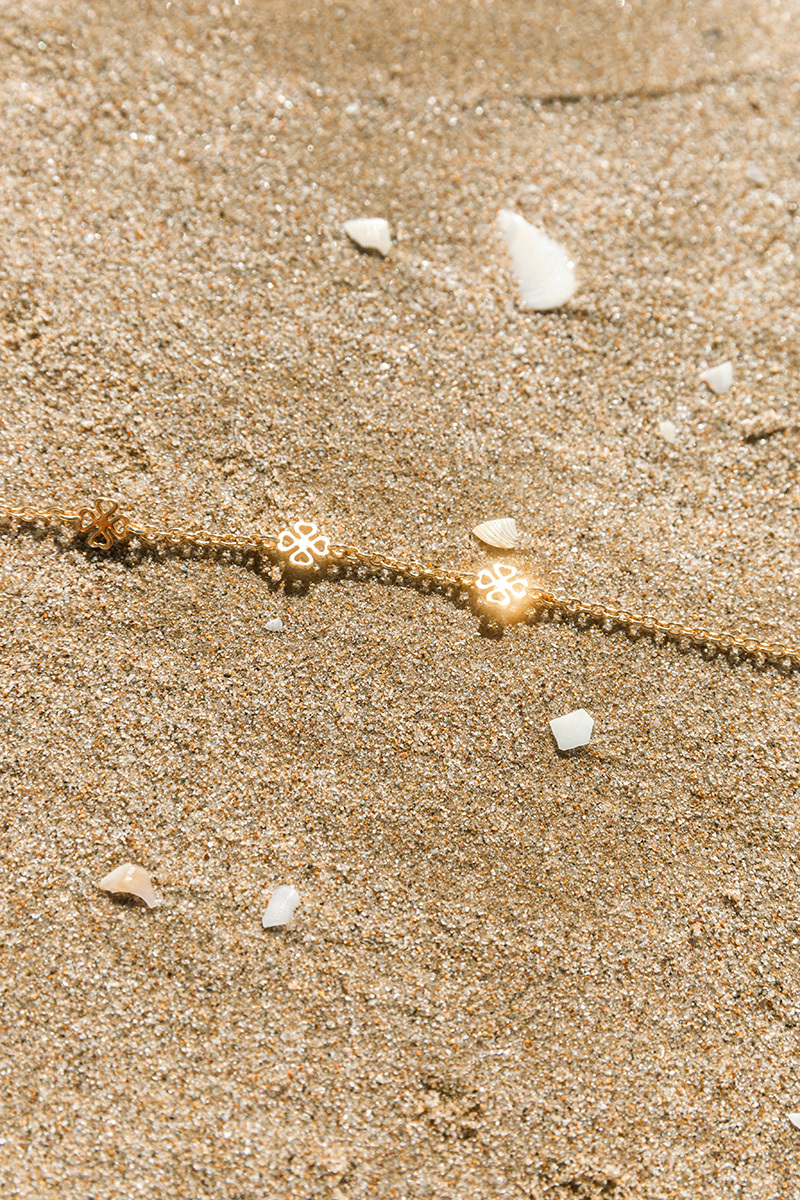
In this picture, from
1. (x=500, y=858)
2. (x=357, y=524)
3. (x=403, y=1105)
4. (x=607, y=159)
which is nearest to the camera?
(x=403, y=1105)

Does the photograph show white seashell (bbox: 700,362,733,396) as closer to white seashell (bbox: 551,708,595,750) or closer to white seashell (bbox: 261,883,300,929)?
white seashell (bbox: 551,708,595,750)

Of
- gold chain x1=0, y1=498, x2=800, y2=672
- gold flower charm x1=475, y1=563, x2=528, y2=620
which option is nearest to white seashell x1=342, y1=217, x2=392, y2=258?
gold chain x1=0, y1=498, x2=800, y2=672

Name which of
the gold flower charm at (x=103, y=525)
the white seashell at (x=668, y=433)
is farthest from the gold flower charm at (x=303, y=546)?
the white seashell at (x=668, y=433)

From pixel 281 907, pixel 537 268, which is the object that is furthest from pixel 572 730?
pixel 537 268

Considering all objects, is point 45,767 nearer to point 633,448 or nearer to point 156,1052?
point 156,1052

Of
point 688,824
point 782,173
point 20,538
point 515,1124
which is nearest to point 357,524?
point 20,538

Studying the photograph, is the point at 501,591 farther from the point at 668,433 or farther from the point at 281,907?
the point at 281,907

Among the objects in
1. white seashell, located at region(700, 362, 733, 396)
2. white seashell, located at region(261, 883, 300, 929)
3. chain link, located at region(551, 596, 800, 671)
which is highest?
white seashell, located at region(700, 362, 733, 396)
